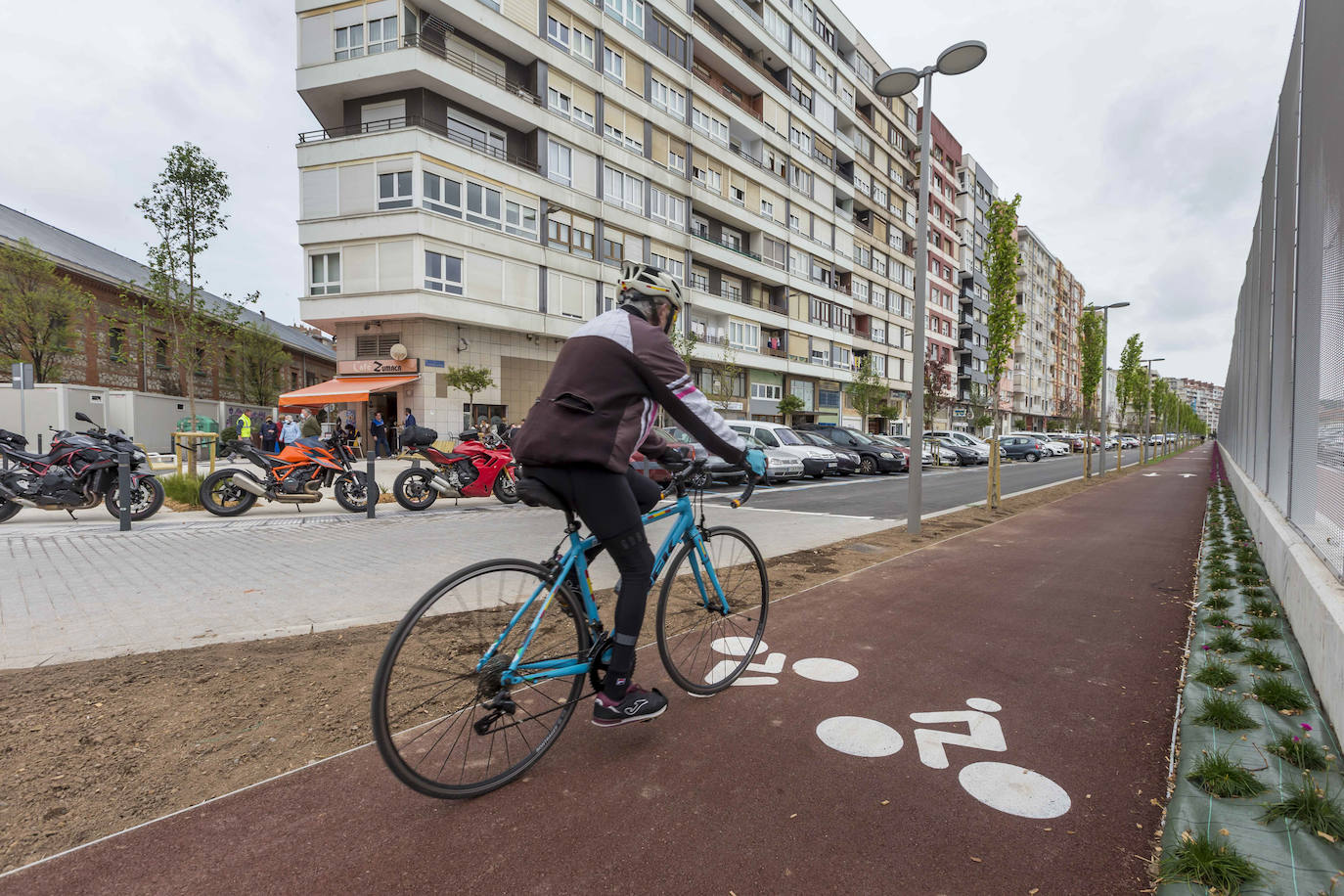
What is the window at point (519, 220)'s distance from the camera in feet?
80.9

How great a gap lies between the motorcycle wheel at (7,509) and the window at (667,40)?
31251 mm

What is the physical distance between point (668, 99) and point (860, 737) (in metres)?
34.4

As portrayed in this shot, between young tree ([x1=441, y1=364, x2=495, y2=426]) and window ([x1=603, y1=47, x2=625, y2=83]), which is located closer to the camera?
young tree ([x1=441, y1=364, x2=495, y2=426])

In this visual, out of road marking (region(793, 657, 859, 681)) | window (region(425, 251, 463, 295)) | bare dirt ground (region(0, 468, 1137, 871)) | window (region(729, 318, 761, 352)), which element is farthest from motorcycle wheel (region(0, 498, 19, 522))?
window (region(729, 318, 761, 352))

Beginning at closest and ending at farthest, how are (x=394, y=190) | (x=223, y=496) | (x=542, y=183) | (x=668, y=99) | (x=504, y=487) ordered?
(x=223, y=496)
(x=504, y=487)
(x=394, y=190)
(x=542, y=183)
(x=668, y=99)

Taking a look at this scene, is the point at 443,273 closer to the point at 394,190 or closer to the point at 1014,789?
the point at 394,190

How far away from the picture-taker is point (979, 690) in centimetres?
319

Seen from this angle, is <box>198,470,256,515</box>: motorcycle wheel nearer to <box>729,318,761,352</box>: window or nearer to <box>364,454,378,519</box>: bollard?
<box>364,454,378,519</box>: bollard

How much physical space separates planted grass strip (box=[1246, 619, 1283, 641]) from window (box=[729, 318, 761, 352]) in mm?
32281

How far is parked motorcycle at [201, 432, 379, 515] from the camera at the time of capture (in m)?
9.21

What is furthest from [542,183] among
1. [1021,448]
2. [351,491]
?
[1021,448]

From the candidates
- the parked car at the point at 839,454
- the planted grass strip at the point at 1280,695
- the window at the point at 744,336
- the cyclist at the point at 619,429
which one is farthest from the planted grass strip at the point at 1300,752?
the window at the point at 744,336

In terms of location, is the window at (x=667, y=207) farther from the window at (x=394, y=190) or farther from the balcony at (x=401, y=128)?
the window at (x=394, y=190)

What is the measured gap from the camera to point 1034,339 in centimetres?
8262
